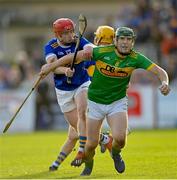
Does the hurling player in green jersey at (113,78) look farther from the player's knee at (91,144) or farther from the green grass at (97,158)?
the green grass at (97,158)

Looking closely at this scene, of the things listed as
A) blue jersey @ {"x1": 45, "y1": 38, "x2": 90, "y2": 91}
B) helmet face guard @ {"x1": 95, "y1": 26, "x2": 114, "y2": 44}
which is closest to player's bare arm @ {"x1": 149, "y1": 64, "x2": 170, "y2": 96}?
blue jersey @ {"x1": 45, "y1": 38, "x2": 90, "y2": 91}

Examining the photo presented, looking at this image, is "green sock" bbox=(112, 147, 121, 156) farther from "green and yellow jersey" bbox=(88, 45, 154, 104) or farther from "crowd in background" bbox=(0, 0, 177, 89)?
"crowd in background" bbox=(0, 0, 177, 89)

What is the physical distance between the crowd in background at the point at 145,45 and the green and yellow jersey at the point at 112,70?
48.2 ft

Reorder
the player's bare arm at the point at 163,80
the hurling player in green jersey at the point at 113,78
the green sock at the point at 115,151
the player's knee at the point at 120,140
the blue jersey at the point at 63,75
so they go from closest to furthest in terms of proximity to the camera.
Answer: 1. the player's bare arm at the point at 163,80
2. the hurling player in green jersey at the point at 113,78
3. the player's knee at the point at 120,140
4. the green sock at the point at 115,151
5. the blue jersey at the point at 63,75

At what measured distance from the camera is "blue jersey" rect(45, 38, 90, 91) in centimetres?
1385

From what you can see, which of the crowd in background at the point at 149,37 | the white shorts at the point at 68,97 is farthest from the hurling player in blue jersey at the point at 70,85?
the crowd in background at the point at 149,37

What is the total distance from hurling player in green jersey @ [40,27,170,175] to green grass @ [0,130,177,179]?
30.7 inches

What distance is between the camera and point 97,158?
638 inches

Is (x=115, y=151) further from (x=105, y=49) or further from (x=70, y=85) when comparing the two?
(x=105, y=49)

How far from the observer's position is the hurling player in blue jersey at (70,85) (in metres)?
13.6

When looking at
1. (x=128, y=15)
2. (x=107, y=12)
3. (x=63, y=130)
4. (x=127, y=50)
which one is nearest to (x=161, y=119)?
(x=63, y=130)

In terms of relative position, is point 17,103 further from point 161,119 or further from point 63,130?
point 161,119

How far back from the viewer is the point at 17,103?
26.8 meters

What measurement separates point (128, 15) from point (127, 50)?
1821 centimetres
